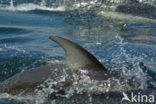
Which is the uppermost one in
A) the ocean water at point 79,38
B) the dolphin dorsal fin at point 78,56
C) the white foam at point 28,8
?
the dolphin dorsal fin at point 78,56

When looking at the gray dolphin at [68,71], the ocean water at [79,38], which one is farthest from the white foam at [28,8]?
the gray dolphin at [68,71]

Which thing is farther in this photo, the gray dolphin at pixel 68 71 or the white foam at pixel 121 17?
the white foam at pixel 121 17

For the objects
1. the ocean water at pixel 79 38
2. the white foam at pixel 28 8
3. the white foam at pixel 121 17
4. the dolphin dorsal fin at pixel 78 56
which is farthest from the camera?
the white foam at pixel 28 8

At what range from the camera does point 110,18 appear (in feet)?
47.4

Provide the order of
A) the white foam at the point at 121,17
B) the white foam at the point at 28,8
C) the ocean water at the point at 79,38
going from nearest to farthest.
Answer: the ocean water at the point at 79,38, the white foam at the point at 121,17, the white foam at the point at 28,8

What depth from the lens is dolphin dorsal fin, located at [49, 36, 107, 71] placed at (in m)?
5.52

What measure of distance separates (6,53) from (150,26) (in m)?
5.94

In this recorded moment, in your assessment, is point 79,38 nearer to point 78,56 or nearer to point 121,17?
point 121,17

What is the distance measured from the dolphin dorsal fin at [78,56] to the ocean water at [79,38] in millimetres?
337

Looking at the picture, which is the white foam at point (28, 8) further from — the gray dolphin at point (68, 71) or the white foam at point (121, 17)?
the gray dolphin at point (68, 71)

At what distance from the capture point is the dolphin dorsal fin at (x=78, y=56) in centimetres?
552

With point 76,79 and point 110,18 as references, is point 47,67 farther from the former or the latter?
point 110,18

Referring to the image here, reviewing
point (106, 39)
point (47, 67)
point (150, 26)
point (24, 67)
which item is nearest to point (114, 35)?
point (106, 39)

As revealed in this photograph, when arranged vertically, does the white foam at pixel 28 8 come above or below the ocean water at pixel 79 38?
above
